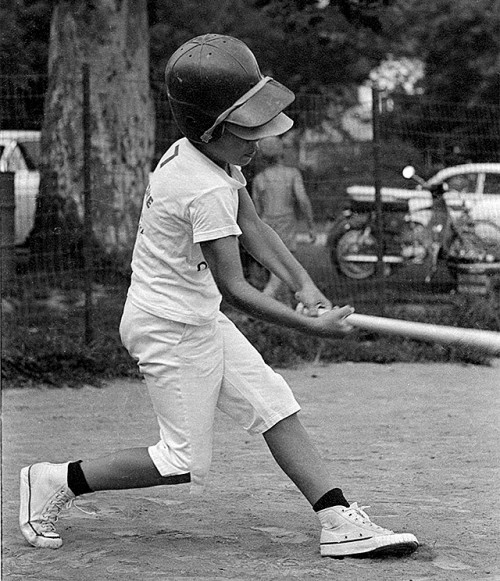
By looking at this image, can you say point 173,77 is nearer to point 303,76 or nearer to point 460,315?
point 460,315

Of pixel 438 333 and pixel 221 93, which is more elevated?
pixel 221 93

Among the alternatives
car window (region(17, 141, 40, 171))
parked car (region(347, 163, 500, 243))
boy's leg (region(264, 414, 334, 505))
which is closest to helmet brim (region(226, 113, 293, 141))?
boy's leg (region(264, 414, 334, 505))

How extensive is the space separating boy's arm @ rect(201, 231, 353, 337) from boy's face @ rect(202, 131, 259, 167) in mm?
313

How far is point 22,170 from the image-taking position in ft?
37.3

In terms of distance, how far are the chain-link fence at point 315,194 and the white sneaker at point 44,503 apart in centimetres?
482

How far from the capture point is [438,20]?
2967 cm

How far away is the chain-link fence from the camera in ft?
30.3

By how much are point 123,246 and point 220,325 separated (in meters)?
5.51

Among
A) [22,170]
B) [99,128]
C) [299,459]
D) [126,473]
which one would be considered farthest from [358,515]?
[22,170]

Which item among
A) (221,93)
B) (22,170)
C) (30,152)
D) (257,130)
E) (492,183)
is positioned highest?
(221,93)

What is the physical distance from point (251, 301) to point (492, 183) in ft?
32.8

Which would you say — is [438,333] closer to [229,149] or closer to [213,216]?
[213,216]

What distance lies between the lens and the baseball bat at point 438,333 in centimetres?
299

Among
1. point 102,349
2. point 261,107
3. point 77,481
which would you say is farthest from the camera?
point 102,349
